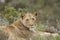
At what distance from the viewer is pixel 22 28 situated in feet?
30.9

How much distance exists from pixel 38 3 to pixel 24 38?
16.7 meters

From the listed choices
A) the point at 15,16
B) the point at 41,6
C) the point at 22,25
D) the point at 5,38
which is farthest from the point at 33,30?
the point at 41,6

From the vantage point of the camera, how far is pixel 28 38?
9031 millimetres

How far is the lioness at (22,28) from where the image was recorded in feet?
30.1

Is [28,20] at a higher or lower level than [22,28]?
higher

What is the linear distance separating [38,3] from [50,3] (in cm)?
109

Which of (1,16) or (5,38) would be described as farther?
(1,16)

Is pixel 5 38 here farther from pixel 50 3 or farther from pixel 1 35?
pixel 50 3

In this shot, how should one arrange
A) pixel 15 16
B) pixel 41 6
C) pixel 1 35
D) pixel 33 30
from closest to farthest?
pixel 1 35 < pixel 33 30 < pixel 15 16 < pixel 41 6

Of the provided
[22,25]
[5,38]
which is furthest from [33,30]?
[5,38]

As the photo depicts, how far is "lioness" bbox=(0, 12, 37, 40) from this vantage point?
30.1ft

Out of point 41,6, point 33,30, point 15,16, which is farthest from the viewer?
point 41,6

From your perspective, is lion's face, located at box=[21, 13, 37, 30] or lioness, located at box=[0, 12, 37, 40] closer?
lioness, located at box=[0, 12, 37, 40]

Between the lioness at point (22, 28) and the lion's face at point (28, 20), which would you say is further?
the lion's face at point (28, 20)
